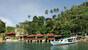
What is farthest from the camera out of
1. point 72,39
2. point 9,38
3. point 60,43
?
point 9,38

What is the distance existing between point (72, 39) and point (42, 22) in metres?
51.9

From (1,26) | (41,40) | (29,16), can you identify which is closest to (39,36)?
(41,40)

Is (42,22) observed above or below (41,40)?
above

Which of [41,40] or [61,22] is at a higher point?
[61,22]

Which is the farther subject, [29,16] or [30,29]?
[29,16]

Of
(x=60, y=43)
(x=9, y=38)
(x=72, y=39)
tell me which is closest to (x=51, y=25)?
(x=9, y=38)

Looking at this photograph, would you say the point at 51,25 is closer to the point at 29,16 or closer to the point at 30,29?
the point at 30,29

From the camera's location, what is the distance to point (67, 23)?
5315 inches

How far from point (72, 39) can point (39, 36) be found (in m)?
30.0

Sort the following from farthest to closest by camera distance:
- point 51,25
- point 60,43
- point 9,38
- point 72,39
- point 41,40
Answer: point 9,38
point 51,25
point 41,40
point 72,39
point 60,43

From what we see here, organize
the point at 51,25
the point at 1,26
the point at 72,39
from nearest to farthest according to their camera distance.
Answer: the point at 72,39, the point at 51,25, the point at 1,26

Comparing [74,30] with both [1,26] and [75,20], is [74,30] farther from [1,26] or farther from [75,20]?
[1,26]

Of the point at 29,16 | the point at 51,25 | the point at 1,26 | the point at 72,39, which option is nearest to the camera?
the point at 72,39

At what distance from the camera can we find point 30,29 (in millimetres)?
148500
